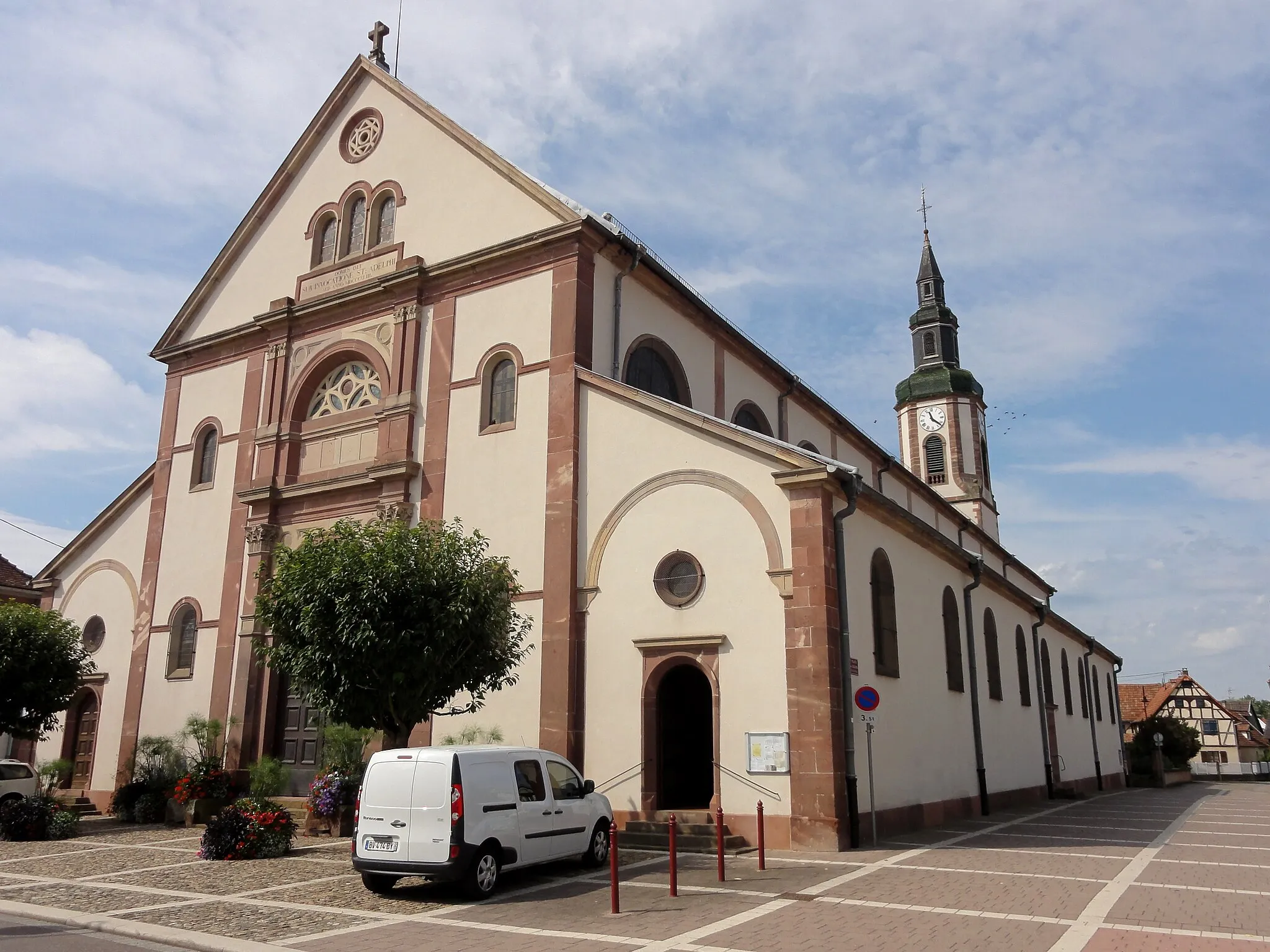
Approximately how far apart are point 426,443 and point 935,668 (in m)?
11.5

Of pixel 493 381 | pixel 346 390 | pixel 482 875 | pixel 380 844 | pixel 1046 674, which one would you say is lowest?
pixel 482 875

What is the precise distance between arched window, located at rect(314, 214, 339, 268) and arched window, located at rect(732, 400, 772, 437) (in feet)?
35.4

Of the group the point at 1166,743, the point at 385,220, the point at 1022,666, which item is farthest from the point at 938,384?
the point at 385,220

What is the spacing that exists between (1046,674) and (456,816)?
82.3 ft

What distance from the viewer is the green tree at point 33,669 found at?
21.7 meters

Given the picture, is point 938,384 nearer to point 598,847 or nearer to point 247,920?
point 598,847

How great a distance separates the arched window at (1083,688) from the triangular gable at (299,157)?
28.5 m

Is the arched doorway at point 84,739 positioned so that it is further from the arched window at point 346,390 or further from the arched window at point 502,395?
the arched window at point 502,395

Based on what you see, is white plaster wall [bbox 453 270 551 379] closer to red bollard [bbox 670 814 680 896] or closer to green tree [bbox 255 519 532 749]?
green tree [bbox 255 519 532 749]

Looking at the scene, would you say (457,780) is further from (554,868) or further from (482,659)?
(482,659)

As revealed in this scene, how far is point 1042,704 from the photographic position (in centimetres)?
2942

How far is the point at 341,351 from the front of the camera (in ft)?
78.3

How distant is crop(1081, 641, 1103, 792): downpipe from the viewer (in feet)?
119

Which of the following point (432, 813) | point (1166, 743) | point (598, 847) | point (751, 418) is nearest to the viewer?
point (432, 813)
